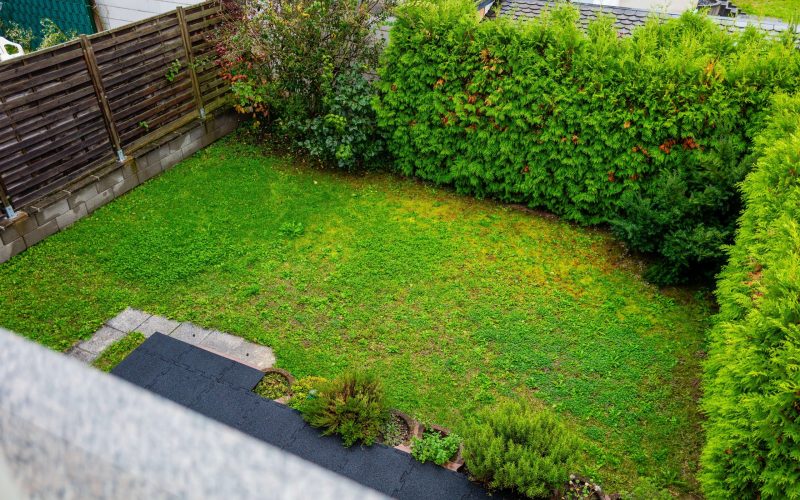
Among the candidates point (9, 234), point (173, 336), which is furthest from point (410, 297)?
point (9, 234)

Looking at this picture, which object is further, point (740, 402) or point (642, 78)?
point (642, 78)

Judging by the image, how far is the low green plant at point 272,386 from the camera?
533 centimetres

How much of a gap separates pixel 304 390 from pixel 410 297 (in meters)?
1.90

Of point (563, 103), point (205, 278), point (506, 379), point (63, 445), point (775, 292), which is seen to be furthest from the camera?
point (563, 103)

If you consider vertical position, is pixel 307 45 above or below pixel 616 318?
above

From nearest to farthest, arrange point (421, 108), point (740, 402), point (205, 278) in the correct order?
1. point (740, 402)
2. point (205, 278)
3. point (421, 108)

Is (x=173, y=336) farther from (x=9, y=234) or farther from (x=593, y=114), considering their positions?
(x=593, y=114)

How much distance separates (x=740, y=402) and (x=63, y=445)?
407 centimetres

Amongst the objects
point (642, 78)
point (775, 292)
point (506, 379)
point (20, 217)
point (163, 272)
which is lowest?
point (506, 379)

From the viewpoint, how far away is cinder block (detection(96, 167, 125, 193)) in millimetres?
7879

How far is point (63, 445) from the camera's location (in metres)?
0.72

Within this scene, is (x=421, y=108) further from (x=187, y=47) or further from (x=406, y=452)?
(x=406, y=452)

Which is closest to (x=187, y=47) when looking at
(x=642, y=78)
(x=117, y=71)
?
(x=117, y=71)

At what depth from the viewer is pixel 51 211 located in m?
7.26
